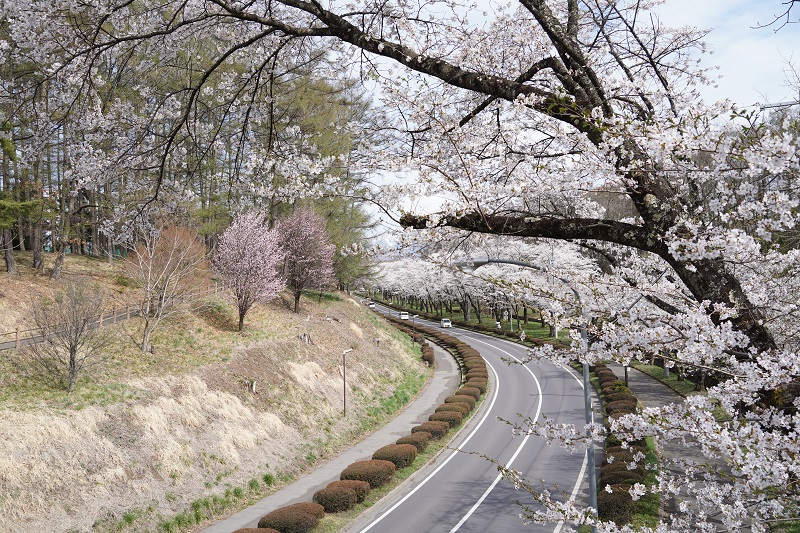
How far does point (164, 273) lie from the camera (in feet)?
70.9

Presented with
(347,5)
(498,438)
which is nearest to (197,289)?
(498,438)

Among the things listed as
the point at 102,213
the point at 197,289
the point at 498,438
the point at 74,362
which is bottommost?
the point at 498,438

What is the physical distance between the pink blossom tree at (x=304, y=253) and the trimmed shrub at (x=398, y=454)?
552 inches

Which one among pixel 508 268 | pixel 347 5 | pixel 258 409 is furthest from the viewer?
pixel 508 268

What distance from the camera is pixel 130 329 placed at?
21.6 metres

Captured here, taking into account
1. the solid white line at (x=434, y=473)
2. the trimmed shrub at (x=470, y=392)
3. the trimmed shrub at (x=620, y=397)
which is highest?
the trimmed shrub at (x=620, y=397)

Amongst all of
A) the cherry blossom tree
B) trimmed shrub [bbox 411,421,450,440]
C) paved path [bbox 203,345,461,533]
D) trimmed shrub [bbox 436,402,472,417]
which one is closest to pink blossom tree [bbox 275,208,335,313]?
paved path [bbox 203,345,461,533]

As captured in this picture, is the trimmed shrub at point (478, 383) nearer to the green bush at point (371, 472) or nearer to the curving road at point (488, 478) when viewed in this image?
the curving road at point (488, 478)

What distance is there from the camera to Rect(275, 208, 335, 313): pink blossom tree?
33406 millimetres

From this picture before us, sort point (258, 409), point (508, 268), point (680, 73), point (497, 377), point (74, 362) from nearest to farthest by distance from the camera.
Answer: point (680, 73), point (74, 362), point (258, 409), point (497, 377), point (508, 268)

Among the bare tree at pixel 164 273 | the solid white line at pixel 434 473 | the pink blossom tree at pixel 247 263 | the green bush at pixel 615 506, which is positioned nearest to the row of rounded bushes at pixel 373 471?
the solid white line at pixel 434 473

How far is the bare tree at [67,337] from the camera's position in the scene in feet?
54.4

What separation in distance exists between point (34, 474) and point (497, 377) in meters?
29.8

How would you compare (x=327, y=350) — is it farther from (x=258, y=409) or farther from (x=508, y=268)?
(x=508, y=268)
